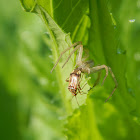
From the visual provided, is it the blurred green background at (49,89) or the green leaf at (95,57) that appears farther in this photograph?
the blurred green background at (49,89)

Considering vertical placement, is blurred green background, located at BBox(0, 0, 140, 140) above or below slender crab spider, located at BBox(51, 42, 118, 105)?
below

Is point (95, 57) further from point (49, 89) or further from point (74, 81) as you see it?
point (49, 89)

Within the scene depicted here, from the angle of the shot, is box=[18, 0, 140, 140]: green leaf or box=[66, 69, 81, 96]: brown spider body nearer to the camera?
box=[18, 0, 140, 140]: green leaf

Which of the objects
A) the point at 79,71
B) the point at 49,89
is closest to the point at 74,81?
the point at 79,71

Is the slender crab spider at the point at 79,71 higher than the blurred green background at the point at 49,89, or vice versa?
the slender crab spider at the point at 79,71

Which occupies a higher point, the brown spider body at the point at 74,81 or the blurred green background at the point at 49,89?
the brown spider body at the point at 74,81
